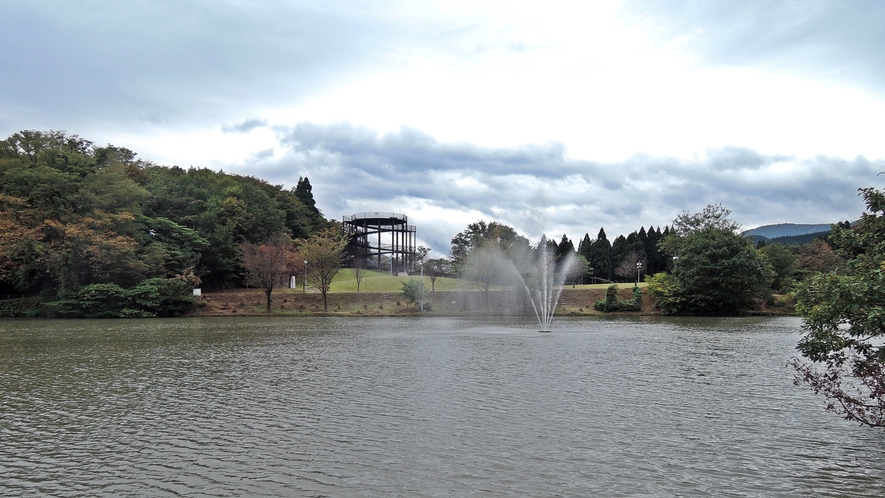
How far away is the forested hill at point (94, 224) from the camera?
53.2m

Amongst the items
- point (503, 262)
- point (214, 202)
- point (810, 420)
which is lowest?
point (810, 420)

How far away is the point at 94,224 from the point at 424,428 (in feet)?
179

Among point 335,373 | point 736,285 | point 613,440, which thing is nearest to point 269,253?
point 335,373

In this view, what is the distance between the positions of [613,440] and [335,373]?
10.7m

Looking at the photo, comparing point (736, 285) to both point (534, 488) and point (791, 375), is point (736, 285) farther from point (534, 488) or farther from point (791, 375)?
point (534, 488)

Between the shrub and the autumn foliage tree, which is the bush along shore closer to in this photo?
the shrub

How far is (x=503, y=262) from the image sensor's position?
6188 cm

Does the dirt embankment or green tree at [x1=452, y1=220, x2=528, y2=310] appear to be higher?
green tree at [x1=452, y1=220, x2=528, y2=310]

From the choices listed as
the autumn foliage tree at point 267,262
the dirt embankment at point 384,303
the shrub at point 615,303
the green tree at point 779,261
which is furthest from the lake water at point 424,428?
the green tree at point 779,261

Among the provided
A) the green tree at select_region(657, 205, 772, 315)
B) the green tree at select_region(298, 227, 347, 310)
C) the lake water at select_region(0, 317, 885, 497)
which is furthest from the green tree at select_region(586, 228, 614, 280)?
the lake water at select_region(0, 317, 885, 497)

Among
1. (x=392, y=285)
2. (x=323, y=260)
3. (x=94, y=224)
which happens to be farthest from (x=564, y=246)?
(x=94, y=224)

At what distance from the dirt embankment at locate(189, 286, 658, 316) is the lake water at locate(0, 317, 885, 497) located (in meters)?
34.7

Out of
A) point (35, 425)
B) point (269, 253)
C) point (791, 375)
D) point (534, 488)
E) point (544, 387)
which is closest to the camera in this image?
point (534, 488)

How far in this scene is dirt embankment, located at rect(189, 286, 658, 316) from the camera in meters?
57.9
